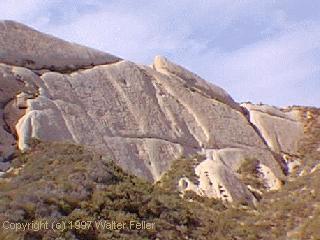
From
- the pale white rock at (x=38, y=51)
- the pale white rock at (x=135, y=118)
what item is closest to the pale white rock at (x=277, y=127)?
the pale white rock at (x=135, y=118)

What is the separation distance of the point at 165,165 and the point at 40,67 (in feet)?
22.7

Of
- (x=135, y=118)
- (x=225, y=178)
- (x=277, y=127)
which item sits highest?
(x=277, y=127)

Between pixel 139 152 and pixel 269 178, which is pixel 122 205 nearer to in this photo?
pixel 139 152

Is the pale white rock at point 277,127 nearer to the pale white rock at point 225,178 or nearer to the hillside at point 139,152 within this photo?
the hillside at point 139,152

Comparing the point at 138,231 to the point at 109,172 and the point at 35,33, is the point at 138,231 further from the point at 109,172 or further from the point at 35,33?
the point at 35,33

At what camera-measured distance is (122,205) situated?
2320 cm

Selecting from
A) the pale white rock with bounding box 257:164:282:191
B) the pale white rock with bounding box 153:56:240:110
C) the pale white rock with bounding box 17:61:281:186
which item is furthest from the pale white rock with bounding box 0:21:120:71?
the pale white rock with bounding box 257:164:282:191

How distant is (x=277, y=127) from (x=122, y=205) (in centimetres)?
1969

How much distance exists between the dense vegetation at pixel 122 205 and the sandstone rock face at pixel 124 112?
1.35m

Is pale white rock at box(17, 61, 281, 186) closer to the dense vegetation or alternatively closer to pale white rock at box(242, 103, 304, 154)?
pale white rock at box(242, 103, 304, 154)

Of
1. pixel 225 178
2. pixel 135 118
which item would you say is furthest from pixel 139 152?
pixel 225 178

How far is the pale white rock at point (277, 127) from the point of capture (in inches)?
1569

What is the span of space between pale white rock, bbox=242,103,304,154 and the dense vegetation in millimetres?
8705

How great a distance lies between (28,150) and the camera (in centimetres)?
2711
